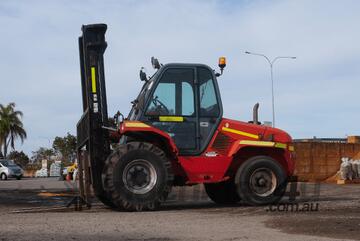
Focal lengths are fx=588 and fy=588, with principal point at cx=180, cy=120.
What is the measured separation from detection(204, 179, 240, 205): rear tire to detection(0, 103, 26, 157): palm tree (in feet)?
213

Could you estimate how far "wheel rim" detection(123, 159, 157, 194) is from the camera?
10570 millimetres

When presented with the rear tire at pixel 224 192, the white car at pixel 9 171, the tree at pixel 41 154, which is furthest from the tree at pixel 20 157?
the rear tire at pixel 224 192

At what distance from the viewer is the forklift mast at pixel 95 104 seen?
36.2 ft

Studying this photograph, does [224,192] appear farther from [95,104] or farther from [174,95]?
[95,104]

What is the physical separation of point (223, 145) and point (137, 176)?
1.87 metres

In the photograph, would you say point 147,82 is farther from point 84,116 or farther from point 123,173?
point 123,173

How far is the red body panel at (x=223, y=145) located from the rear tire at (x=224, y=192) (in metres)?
0.83

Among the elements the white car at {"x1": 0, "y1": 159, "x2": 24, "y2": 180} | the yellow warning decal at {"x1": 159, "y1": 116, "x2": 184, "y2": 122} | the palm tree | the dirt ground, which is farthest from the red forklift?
the palm tree

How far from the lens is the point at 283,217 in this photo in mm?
9383

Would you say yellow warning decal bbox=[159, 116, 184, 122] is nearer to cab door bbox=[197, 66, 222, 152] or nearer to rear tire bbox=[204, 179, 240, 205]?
cab door bbox=[197, 66, 222, 152]

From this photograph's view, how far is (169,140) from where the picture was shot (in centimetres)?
1095

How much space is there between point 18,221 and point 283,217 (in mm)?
4133

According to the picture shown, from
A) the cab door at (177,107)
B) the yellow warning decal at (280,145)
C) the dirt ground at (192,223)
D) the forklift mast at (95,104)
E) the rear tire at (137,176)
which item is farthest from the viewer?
the yellow warning decal at (280,145)

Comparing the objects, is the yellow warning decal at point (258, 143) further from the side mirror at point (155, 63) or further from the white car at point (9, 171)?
the white car at point (9, 171)
